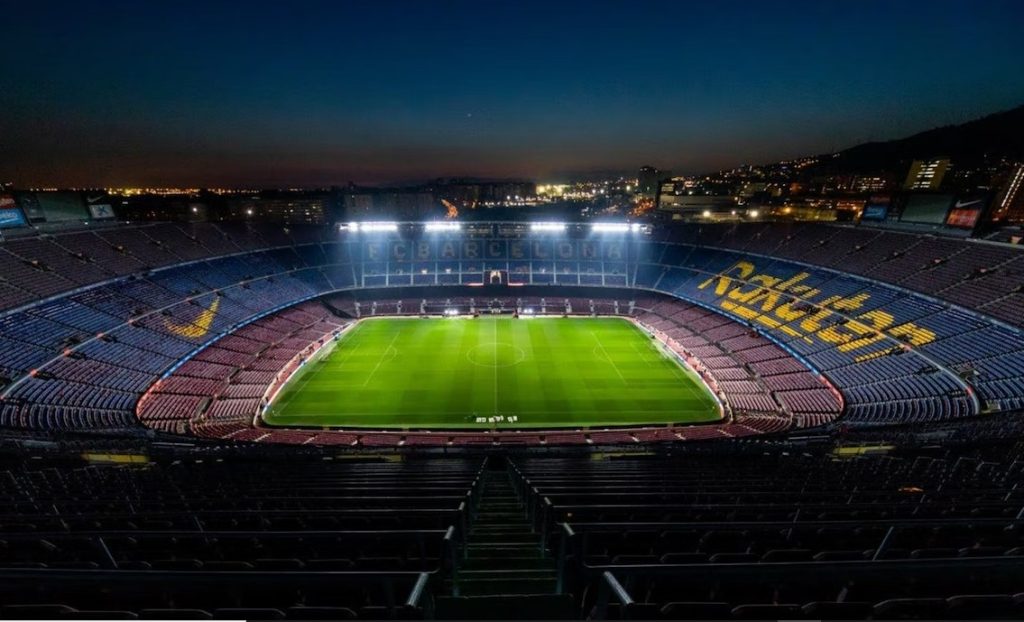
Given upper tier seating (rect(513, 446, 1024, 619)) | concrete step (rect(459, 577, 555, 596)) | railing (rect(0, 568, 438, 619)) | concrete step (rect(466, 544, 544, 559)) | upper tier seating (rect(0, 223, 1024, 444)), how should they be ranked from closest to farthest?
railing (rect(0, 568, 438, 619)) → upper tier seating (rect(513, 446, 1024, 619)) → concrete step (rect(459, 577, 555, 596)) → concrete step (rect(466, 544, 544, 559)) → upper tier seating (rect(0, 223, 1024, 444))

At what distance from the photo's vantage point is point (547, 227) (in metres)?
66.4

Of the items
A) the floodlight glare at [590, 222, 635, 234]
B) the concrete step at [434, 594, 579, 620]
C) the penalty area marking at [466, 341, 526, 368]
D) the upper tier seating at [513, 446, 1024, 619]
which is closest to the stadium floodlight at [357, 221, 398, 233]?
the penalty area marking at [466, 341, 526, 368]

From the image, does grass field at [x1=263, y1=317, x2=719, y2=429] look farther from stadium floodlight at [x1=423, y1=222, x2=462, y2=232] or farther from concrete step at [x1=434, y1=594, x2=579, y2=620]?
concrete step at [x1=434, y1=594, x2=579, y2=620]

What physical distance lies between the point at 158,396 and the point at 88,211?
29776mm

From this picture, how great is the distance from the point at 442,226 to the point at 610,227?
23421 mm

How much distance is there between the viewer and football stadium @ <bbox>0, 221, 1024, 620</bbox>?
4.62 m

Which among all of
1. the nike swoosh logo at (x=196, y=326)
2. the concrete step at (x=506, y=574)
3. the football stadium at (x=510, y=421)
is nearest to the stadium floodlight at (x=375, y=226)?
the football stadium at (x=510, y=421)

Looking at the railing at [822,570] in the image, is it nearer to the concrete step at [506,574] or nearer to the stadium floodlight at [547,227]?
the concrete step at [506,574]

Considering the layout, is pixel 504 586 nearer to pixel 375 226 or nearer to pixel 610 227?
pixel 375 226

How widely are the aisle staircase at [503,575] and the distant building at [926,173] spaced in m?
168

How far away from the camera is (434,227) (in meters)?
65.8

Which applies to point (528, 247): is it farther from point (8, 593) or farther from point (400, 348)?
point (8, 593)

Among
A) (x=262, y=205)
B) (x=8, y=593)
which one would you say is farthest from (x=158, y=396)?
(x=262, y=205)

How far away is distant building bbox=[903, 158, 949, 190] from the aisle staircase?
167515mm
